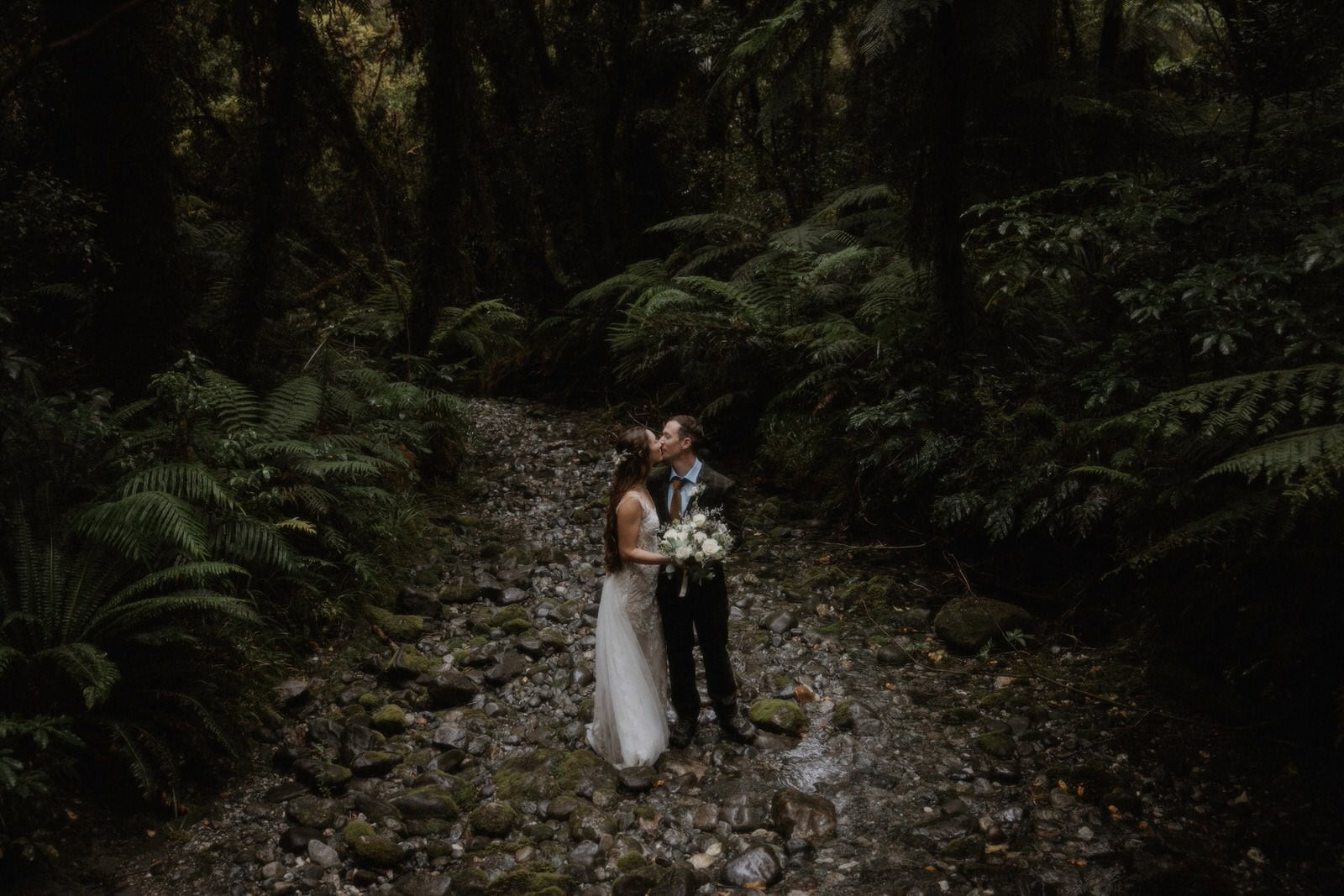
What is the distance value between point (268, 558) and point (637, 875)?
3181 mm

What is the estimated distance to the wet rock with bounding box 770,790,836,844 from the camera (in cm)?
386

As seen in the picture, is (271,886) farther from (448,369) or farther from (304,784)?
(448,369)

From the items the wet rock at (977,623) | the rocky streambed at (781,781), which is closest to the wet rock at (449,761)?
the rocky streambed at (781,781)

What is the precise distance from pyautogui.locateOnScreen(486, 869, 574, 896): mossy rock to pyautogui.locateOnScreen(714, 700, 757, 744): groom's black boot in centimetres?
146

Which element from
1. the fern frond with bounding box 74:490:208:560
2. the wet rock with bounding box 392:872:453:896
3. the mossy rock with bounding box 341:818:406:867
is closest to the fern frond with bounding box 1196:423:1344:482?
the wet rock with bounding box 392:872:453:896

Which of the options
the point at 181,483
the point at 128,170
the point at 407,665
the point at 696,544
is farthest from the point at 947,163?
the point at 128,170

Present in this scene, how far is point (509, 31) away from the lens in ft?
42.1

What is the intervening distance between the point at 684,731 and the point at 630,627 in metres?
0.76

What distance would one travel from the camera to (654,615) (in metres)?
4.73

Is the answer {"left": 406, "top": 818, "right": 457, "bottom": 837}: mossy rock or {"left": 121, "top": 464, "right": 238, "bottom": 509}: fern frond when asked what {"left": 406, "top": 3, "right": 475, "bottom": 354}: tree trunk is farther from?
{"left": 406, "top": 818, "right": 457, "bottom": 837}: mossy rock

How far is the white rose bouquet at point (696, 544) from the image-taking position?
14.0 feet

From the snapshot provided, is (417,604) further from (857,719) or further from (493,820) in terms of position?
(857,719)

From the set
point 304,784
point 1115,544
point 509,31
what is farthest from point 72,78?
point 509,31

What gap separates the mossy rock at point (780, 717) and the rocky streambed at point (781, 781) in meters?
0.02
